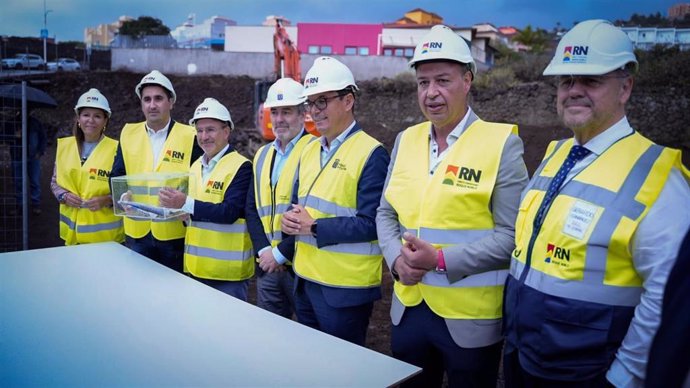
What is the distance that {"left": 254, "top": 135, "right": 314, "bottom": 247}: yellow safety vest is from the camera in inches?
138

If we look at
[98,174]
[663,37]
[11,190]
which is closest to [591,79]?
[98,174]

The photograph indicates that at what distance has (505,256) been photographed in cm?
237

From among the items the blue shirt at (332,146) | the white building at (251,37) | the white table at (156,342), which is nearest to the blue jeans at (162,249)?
the white table at (156,342)

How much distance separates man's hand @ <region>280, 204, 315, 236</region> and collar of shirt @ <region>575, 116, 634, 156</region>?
1478 mm

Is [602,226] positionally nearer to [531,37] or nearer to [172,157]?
[172,157]

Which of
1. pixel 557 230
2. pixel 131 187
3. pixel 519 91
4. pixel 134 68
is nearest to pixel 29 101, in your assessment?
pixel 131 187

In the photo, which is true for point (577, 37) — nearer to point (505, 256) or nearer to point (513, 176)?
point (513, 176)

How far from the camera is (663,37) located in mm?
19734

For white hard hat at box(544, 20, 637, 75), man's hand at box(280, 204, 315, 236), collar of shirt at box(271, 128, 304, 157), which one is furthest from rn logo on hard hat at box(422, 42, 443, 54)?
collar of shirt at box(271, 128, 304, 157)

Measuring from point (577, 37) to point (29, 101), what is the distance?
878 centimetres

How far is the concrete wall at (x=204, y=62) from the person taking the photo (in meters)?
28.6

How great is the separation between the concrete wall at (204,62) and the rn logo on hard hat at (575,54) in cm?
2694

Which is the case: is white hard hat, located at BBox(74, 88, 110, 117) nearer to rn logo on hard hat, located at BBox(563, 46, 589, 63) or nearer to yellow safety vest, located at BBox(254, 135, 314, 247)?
yellow safety vest, located at BBox(254, 135, 314, 247)

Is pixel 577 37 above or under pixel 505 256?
above
